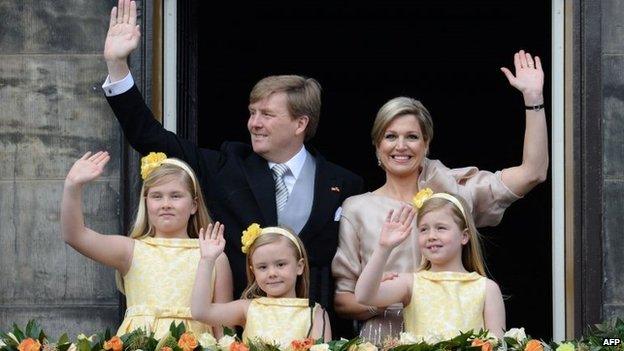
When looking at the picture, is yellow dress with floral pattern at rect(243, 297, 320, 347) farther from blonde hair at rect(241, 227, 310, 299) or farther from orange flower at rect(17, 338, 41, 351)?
orange flower at rect(17, 338, 41, 351)

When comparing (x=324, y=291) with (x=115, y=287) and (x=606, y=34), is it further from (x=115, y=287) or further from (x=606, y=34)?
(x=606, y=34)

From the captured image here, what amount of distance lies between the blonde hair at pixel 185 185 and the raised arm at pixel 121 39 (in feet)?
1.40

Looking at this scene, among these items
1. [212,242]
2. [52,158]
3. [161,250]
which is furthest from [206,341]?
[52,158]

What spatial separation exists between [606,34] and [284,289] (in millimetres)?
2023

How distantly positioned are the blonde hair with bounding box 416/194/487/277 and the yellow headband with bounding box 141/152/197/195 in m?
0.92

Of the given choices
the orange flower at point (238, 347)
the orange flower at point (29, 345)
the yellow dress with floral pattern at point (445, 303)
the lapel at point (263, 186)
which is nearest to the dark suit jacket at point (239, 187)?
the lapel at point (263, 186)

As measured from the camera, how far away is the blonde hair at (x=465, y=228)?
20.7ft

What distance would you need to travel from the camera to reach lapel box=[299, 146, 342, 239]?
6.61 metres

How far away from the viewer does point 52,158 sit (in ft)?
24.1

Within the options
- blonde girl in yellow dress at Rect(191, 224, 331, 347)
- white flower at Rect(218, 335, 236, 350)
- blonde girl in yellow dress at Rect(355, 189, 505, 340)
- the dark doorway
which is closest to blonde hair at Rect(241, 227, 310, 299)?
blonde girl in yellow dress at Rect(191, 224, 331, 347)

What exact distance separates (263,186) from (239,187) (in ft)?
0.33

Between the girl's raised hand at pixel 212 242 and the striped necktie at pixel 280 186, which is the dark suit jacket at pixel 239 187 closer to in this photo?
the striped necktie at pixel 280 186

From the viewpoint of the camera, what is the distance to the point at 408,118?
6.59 metres

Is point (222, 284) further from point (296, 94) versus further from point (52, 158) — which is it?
point (52, 158)
